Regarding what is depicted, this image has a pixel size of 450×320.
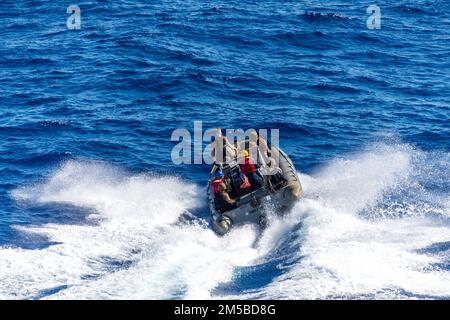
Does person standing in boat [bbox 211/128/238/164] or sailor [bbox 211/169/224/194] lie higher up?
person standing in boat [bbox 211/128/238/164]

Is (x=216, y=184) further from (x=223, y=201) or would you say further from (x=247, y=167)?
(x=247, y=167)

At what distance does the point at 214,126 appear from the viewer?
41.8 metres

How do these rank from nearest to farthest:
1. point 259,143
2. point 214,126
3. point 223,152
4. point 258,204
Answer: point 258,204
point 223,152
point 259,143
point 214,126

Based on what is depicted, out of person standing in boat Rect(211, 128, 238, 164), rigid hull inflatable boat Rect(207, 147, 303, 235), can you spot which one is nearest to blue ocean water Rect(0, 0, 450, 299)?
rigid hull inflatable boat Rect(207, 147, 303, 235)

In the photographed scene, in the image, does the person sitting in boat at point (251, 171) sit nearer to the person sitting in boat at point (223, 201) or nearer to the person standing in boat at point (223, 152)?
the person standing in boat at point (223, 152)

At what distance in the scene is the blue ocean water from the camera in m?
27.9

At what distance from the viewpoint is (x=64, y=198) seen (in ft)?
117

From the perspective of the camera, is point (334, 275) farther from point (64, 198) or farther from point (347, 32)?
point (347, 32)

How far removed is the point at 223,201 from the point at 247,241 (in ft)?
7.82

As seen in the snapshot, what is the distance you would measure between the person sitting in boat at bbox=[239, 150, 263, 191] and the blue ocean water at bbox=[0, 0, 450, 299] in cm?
217

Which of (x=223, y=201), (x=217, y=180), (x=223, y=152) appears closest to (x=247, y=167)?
(x=217, y=180)

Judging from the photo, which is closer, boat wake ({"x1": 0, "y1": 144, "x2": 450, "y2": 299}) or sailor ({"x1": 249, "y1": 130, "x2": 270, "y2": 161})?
boat wake ({"x1": 0, "y1": 144, "x2": 450, "y2": 299})

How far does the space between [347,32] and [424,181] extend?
66.9 feet

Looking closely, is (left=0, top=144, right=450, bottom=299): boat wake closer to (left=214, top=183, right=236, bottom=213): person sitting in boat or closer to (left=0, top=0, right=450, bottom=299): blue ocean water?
(left=0, top=0, right=450, bottom=299): blue ocean water
